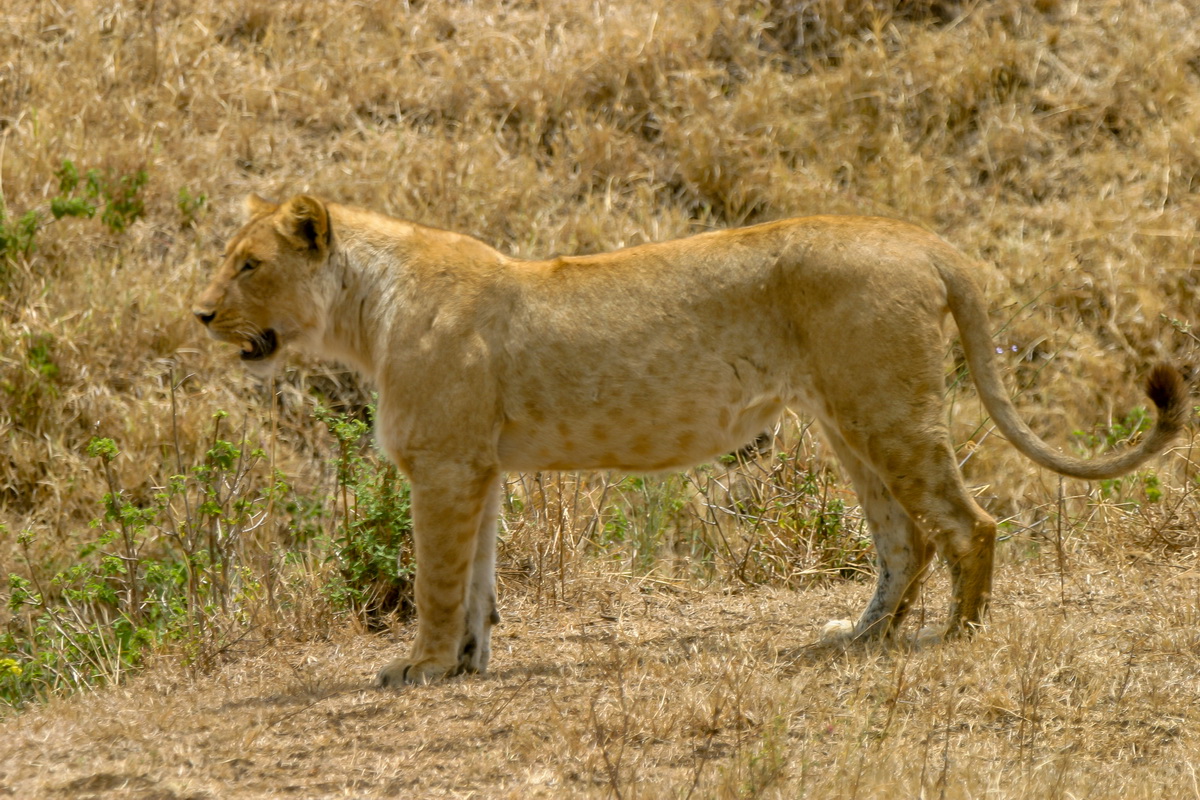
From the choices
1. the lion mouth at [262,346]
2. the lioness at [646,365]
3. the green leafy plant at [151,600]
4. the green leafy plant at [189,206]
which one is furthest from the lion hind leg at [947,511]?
the green leafy plant at [189,206]

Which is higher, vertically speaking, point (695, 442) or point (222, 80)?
point (222, 80)

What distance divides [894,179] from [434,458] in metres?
6.46

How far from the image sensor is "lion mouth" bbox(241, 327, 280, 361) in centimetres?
551

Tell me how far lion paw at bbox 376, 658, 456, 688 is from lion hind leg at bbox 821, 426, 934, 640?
1.40 meters

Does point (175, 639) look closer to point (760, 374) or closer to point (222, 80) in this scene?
point (760, 374)

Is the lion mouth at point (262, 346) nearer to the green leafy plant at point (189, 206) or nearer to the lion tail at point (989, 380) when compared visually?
the lion tail at point (989, 380)

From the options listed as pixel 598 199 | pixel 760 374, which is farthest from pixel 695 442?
pixel 598 199

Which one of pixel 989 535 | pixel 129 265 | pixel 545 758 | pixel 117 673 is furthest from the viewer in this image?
pixel 129 265

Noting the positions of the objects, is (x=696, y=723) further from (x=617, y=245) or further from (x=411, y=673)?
(x=617, y=245)

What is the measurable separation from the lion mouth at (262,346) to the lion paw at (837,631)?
2318 millimetres

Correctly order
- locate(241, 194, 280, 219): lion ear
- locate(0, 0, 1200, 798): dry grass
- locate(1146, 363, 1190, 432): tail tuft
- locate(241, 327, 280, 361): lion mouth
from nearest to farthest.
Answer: locate(0, 0, 1200, 798): dry grass, locate(1146, 363, 1190, 432): tail tuft, locate(241, 327, 280, 361): lion mouth, locate(241, 194, 280, 219): lion ear

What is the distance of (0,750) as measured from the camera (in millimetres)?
4430

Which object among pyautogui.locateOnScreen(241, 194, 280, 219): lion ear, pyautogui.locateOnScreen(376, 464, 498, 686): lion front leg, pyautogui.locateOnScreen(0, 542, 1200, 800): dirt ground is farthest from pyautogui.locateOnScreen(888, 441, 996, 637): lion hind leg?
pyautogui.locateOnScreen(241, 194, 280, 219): lion ear

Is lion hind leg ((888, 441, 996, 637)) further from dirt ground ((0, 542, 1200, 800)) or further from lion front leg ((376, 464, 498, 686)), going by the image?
lion front leg ((376, 464, 498, 686))
